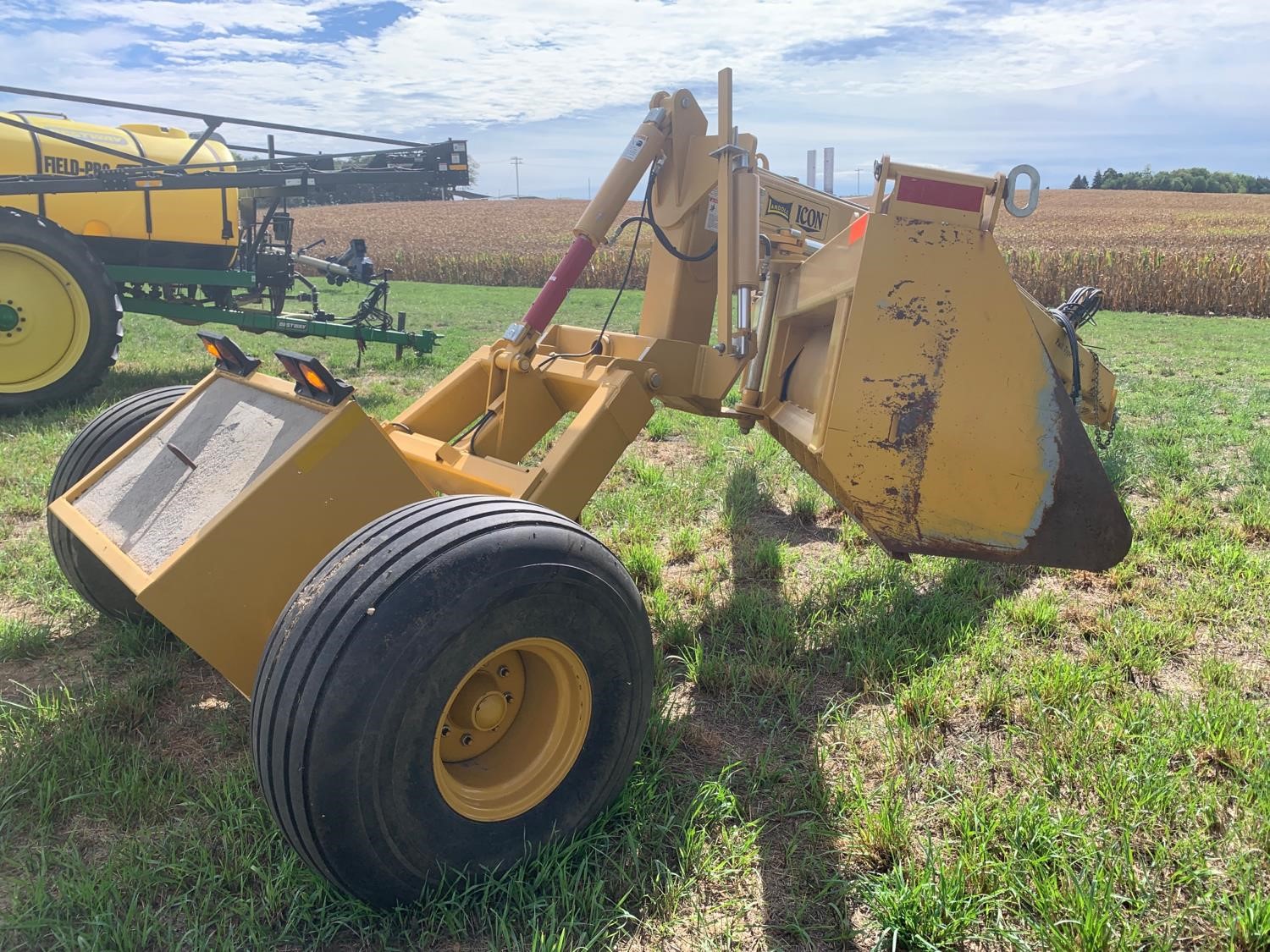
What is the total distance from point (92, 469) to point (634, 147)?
2396 millimetres

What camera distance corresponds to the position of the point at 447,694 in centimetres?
188

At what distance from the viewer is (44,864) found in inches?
82.9

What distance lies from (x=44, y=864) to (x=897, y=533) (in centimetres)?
257

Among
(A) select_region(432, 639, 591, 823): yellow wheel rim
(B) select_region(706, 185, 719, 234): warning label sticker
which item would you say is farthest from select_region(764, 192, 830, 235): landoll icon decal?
(A) select_region(432, 639, 591, 823): yellow wheel rim

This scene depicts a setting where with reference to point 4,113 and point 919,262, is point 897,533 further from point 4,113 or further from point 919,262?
point 4,113

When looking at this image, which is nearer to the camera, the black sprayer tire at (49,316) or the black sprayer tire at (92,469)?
the black sprayer tire at (92,469)

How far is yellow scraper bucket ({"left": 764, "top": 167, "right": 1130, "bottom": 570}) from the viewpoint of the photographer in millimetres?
2725

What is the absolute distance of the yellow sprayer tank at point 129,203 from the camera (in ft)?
24.3

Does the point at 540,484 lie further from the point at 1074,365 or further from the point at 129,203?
the point at 129,203

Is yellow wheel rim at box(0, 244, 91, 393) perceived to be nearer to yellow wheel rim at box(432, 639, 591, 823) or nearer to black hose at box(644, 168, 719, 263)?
black hose at box(644, 168, 719, 263)

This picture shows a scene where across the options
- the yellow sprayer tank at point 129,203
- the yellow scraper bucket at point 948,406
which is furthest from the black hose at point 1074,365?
the yellow sprayer tank at point 129,203

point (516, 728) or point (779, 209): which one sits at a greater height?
point (779, 209)

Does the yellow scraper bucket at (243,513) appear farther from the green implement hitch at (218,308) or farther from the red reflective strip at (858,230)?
the green implement hitch at (218,308)

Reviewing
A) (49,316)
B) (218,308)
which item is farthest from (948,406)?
(218,308)
